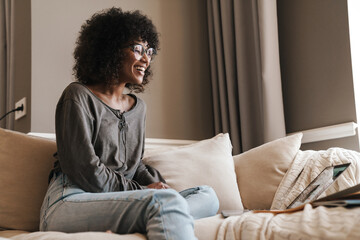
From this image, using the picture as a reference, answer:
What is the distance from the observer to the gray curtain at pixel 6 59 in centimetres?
268

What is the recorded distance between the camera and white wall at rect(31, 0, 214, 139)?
239cm

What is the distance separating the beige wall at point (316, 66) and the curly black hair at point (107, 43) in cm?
103

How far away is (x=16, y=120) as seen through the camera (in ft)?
8.47

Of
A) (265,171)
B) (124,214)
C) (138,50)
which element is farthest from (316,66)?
(124,214)

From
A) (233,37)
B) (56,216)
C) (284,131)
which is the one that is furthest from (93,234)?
(233,37)

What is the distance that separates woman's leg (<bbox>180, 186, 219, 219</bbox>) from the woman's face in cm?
55

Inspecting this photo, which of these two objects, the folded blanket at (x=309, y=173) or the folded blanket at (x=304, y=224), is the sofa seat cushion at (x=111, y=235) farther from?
the folded blanket at (x=309, y=173)

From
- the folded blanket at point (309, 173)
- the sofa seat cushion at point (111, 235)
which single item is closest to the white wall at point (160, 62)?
the sofa seat cushion at point (111, 235)

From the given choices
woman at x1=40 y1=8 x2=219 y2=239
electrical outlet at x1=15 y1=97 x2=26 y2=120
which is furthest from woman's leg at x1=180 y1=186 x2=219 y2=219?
electrical outlet at x1=15 y1=97 x2=26 y2=120

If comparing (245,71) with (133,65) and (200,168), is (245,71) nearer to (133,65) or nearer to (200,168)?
(200,168)

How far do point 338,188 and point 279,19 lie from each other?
4.54 ft

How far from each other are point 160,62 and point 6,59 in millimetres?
1095

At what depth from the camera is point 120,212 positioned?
1242 millimetres

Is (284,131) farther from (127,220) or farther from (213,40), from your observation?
(127,220)
